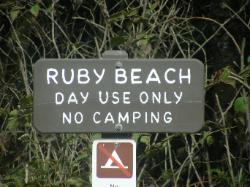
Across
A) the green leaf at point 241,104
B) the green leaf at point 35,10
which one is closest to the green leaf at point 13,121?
the green leaf at point 35,10

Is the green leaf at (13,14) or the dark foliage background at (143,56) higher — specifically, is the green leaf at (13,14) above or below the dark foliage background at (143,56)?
above

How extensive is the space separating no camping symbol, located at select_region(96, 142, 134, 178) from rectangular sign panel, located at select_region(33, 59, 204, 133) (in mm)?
72

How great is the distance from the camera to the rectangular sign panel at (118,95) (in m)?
2.25

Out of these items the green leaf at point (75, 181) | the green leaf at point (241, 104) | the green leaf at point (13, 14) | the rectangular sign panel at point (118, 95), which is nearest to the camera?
the rectangular sign panel at point (118, 95)

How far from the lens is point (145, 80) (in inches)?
89.3

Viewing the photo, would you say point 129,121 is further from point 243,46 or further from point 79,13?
point 79,13

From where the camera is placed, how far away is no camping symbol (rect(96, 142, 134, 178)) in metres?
2.28

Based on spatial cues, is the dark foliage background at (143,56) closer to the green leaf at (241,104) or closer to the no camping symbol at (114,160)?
the green leaf at (241,104)

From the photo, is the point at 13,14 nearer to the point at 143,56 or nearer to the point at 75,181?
the point at 143,56

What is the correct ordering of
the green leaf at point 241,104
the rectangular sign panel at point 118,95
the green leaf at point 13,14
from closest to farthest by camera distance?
1. the rectangular sign panel at point 118,95
2. the green leaf at point 241,104
3. the green leaf at point 13,14

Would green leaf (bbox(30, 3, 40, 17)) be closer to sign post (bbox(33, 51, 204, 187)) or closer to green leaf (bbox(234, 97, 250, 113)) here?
green leaf (bbox(234, 97, 250, 113))

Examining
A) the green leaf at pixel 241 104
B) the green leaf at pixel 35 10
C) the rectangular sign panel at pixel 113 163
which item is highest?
the green leaf at pixel 35 10

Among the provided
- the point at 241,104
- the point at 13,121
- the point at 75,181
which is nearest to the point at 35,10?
the point at 13,121

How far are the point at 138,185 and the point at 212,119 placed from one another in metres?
0.63
